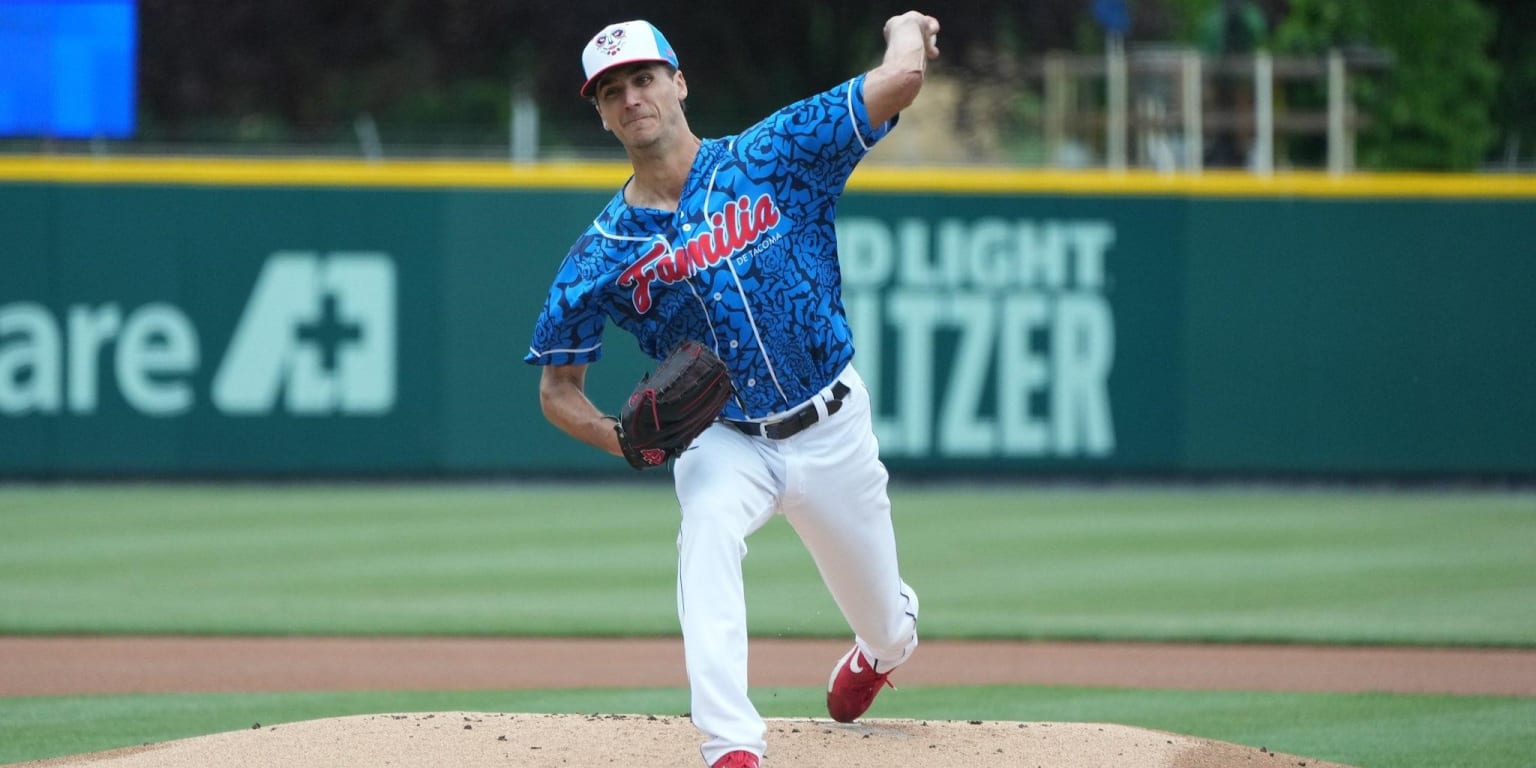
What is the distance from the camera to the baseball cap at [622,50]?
16.3 feet

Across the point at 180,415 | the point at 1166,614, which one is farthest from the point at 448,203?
the point at 1166,614

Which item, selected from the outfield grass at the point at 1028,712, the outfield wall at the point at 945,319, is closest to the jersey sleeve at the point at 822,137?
→ the outfield grass at the point at 1028,712

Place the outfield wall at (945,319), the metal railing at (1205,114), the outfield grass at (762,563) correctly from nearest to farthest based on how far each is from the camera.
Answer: the outfield grass at (762,563), the outfield wall at (945,319), the metal railing at (1205,114)

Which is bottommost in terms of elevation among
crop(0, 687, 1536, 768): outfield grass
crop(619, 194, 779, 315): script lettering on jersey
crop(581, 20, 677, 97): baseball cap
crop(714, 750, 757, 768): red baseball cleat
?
crop(0, 687, 1536, 768): outfield grass

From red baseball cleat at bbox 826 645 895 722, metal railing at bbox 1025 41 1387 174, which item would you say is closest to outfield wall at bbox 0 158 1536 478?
metal railing at bbox 1025 41 1387 174

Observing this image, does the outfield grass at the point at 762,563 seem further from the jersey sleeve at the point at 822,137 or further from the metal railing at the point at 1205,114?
the metal railing at the point at 1205,114

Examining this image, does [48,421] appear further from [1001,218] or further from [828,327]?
[828,327]

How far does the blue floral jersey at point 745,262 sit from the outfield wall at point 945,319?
8494mm

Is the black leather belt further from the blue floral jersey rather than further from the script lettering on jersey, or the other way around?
the script lettering on jersey

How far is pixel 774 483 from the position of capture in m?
5.14

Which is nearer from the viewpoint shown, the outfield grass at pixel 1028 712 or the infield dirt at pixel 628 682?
the infield dirt at pixel 628 682

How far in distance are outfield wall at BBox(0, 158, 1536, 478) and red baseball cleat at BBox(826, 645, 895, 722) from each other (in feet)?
26.5

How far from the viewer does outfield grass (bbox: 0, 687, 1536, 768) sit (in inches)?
242

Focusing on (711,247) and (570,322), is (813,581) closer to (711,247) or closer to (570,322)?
(570,322)
